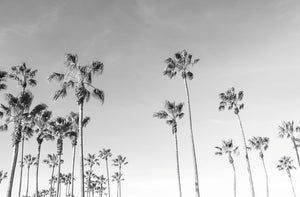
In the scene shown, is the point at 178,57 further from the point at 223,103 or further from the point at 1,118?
the point at 1,118

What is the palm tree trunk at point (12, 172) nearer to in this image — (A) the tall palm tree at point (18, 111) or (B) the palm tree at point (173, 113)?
(A) the tall palm tree at point (18, 111)

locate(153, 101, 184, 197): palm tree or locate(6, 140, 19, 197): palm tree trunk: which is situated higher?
locate(153, 101, 184, 197): palm tree

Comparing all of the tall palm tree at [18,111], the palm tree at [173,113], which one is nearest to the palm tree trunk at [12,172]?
the tall palm tree at [18,111]

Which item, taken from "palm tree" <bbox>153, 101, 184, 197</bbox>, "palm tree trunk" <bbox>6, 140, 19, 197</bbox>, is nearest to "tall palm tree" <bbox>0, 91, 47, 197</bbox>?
"palm tree trunk" <bbox>6, 140, 19, 197</bbox>

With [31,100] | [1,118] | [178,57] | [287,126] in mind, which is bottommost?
[1,118]

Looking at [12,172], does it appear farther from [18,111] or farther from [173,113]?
[173,113]

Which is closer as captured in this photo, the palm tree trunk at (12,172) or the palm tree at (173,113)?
the palm tree trunk at (12,172)

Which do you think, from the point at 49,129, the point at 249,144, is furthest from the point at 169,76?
the point at 249,144

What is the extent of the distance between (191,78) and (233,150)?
100ft

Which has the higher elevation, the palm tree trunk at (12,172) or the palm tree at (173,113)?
the palm tree at (173,113)

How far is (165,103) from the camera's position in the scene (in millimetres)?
39625

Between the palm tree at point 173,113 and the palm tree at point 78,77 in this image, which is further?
the palm tree at point 173,113

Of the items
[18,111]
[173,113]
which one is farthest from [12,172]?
[173,113]

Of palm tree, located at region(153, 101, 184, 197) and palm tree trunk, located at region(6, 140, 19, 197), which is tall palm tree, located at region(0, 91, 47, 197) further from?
palm tree, located at region(153, 101, 184, 197)
